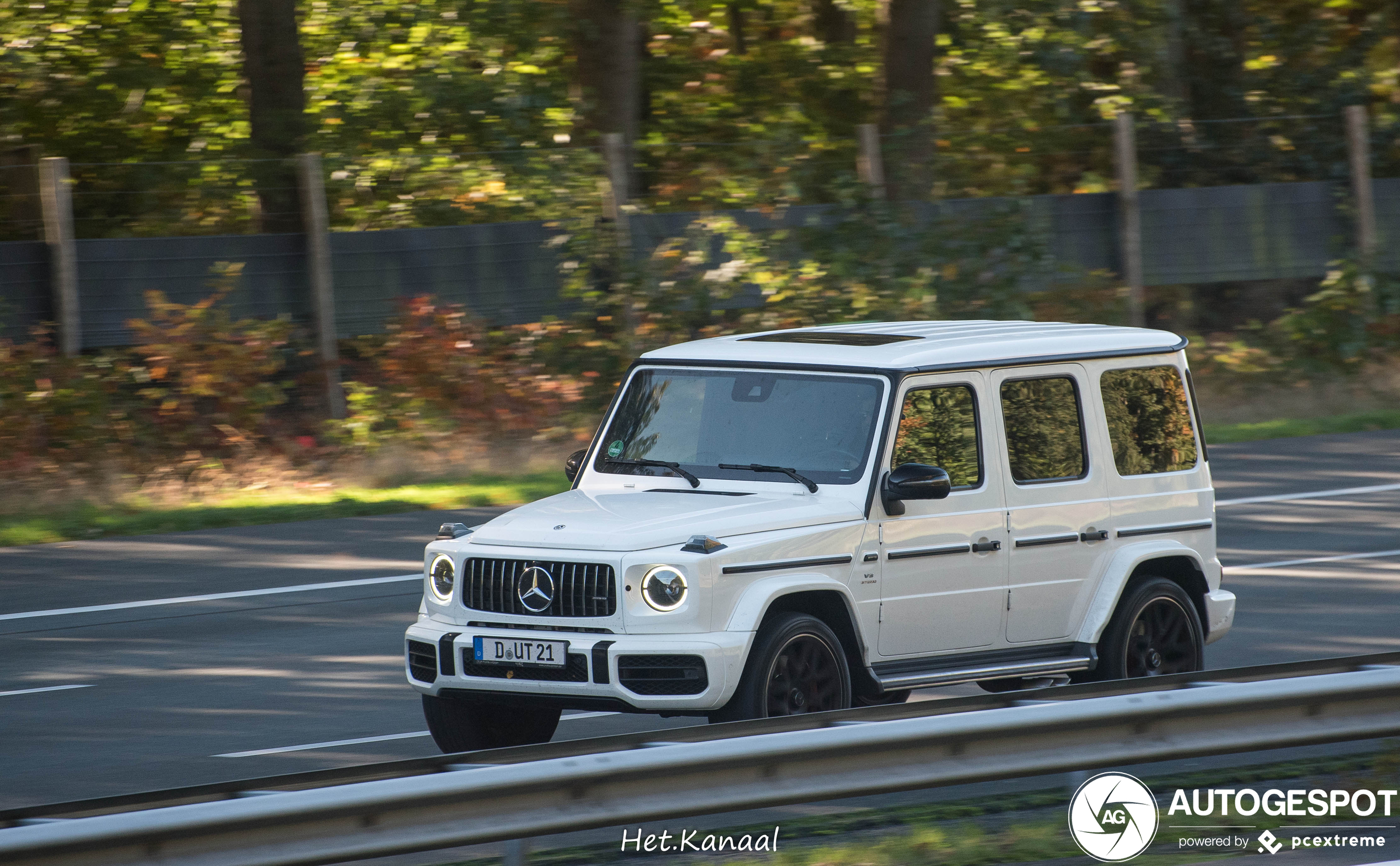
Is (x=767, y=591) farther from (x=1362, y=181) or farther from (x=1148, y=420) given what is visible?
(x=1362, y=181)

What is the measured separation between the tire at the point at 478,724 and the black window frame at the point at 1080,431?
227 centimetres

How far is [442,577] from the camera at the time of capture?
763 centimetres

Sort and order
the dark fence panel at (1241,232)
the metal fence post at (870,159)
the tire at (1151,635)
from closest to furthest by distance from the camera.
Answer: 1. the tire at (1151,635)
2. the metal fence post at (870,159)
3. the dark fence panel at (1241,232)

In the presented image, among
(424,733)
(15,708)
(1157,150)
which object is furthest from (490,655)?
(1157,150)

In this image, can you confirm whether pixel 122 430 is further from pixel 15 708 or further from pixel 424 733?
pixel 424 733

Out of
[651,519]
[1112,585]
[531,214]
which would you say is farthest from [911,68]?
[651,519]

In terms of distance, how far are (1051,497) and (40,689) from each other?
5222 millimetres

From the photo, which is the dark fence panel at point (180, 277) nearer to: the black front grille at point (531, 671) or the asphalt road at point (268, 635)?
the asphalt road at point (268, 635)

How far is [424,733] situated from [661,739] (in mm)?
3077

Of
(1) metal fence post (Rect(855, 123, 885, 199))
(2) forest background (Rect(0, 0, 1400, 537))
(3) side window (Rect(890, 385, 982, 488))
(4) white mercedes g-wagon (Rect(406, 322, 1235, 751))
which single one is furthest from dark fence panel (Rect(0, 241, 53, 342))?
(3) side window (Rect(890, 385, 982, 488))

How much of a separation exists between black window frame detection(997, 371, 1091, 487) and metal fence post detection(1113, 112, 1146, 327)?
46.1 feet

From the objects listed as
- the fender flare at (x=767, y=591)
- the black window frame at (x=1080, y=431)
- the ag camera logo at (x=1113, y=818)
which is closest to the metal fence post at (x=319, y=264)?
the black window frame at (x=1080, y=431)

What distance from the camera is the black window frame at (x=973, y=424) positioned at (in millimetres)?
7930

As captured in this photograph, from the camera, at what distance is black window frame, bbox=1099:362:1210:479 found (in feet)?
28.6
